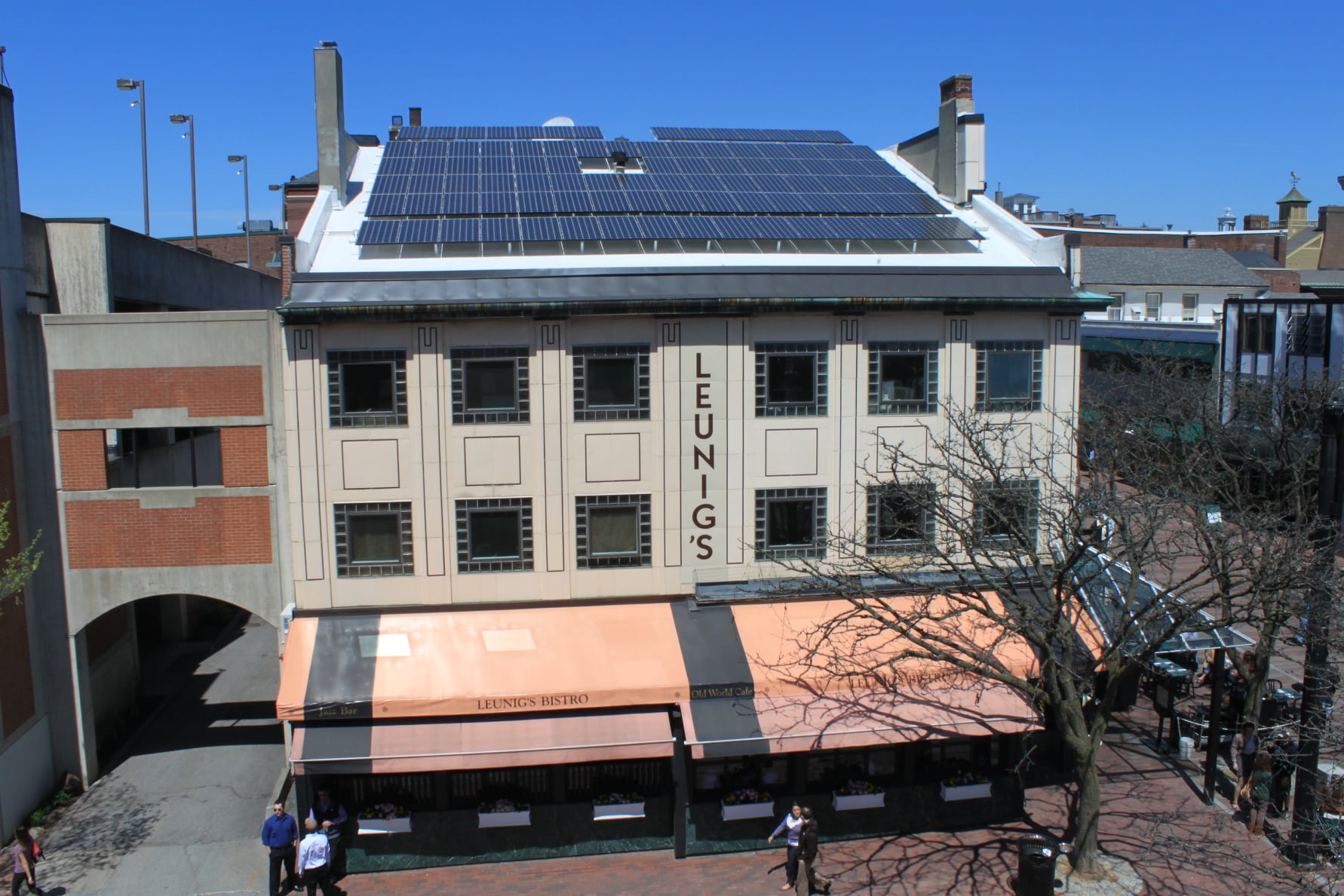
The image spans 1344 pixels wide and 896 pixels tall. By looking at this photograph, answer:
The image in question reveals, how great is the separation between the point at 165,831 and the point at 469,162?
50.6 feet

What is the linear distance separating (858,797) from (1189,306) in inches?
2049

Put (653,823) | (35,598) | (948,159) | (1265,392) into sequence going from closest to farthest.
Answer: (653,823), (35,598), (948,159), (1265,392)

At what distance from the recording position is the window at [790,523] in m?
18.5

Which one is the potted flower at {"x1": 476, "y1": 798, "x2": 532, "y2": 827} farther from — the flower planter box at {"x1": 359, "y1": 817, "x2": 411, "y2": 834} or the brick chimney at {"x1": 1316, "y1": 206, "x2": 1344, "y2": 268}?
the brick chimney at {"x1": 1316, "y1": 206, "x2": 1344, "y2": 268}

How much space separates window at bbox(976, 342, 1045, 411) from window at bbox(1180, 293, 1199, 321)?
47163 mm

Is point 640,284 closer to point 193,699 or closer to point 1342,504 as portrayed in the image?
point 1342,504

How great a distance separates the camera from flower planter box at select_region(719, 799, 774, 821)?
1698cm

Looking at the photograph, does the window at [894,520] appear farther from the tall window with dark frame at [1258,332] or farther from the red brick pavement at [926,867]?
the tall window with dark frame at [1258,332]


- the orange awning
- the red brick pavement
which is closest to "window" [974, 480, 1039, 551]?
the red brick pavement

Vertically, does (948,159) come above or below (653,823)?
above

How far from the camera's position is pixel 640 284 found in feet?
57.7

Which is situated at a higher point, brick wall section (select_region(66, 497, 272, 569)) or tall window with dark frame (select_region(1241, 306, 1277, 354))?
tall window with dark frame (select_region(1241, 306, 1277, 354))

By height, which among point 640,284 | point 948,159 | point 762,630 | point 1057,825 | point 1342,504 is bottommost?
point 1057,825

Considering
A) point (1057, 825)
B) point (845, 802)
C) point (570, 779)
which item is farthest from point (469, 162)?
point (1057, 825)
